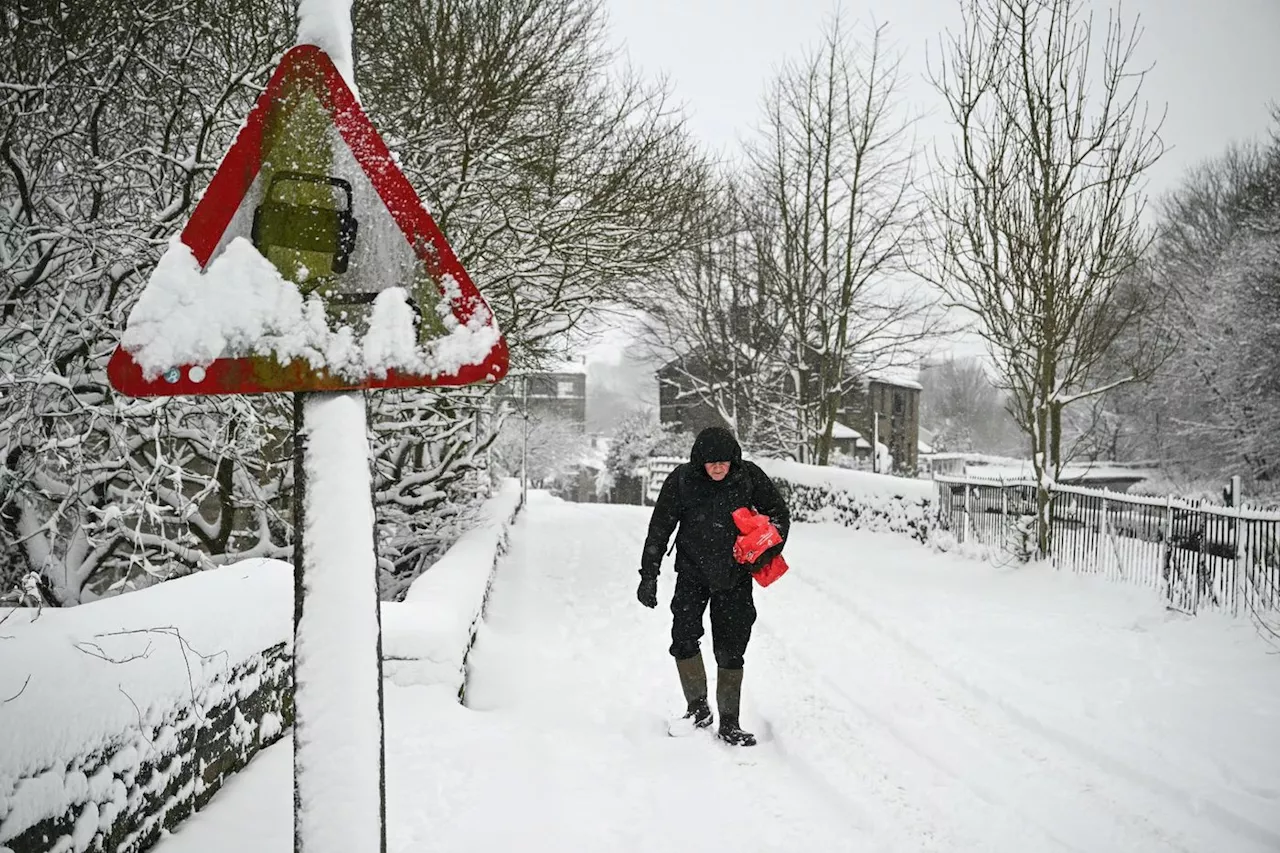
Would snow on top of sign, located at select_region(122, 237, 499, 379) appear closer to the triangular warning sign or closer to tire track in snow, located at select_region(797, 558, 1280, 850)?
the triangular warning sign

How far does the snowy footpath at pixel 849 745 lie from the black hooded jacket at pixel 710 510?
1.00 meters

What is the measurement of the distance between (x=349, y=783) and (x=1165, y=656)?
7.15 meters

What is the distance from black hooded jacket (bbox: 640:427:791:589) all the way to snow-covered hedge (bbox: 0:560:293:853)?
215 centimetres

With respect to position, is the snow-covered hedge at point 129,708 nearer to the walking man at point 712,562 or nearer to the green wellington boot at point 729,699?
the walking man at point 712,562

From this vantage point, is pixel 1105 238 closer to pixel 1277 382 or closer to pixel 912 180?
pixel 912 180

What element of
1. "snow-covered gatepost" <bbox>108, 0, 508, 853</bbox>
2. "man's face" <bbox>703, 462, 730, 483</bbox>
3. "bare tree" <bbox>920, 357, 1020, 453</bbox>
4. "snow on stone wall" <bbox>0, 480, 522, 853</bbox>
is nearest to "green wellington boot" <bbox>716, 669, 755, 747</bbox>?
"man's face" <bbox>703, 462, 730, 483</bbox>

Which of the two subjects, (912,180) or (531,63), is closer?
(531,63)

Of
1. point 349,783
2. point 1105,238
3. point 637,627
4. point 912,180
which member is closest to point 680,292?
point 912,180

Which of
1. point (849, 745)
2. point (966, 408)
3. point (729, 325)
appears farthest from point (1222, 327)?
point (966, 408)

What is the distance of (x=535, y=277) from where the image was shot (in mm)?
8992

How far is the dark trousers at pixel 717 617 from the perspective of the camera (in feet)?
14.4

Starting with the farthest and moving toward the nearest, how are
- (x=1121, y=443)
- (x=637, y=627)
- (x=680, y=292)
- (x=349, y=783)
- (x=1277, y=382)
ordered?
1. (x=1121, y=443)
2. (x=1277, y=382)
3. (x=680, y=292)
4. (x=637, y=627)
5. (x=349, y=783)

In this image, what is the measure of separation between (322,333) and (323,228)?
25 centimetres

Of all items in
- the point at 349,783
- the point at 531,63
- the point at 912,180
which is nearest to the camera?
the point at 349,783
